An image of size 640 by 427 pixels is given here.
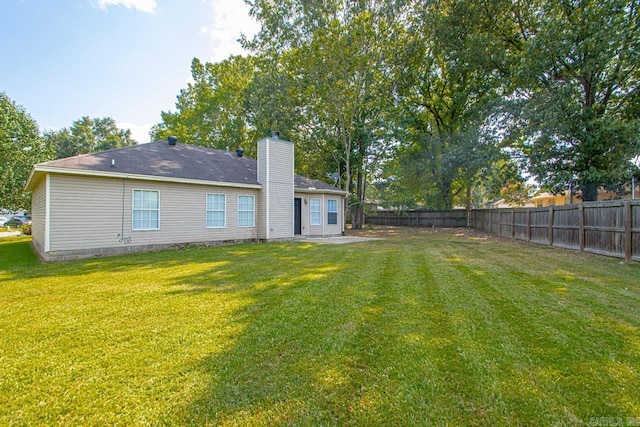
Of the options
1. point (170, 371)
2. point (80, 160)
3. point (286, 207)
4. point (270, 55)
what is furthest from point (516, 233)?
point (270, 55)

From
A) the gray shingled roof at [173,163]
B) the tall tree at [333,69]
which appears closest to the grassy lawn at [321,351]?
the gray shingled roof at [173,163]

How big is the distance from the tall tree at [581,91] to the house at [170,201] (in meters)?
9.71

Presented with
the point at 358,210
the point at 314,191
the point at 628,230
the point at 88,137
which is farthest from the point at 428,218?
the point at 88,137

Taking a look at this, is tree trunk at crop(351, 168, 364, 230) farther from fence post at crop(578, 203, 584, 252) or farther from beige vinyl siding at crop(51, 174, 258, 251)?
fence post at crop(578, 203, 584, 252)

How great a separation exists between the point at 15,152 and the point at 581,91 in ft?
101

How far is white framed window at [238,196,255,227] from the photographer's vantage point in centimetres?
1244

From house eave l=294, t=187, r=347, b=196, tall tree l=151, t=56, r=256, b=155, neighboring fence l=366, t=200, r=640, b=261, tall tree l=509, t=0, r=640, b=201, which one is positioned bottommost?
neighboring fence l=366, t=200, r=640, b=261

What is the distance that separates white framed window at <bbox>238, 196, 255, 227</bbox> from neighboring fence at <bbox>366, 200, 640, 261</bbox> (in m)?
11.3

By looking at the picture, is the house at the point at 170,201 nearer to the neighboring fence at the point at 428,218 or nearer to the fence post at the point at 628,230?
the fence post at the point at 628,230

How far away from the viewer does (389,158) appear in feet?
72.9

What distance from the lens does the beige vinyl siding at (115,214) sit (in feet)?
27.6

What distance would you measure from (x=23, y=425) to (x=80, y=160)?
949cm

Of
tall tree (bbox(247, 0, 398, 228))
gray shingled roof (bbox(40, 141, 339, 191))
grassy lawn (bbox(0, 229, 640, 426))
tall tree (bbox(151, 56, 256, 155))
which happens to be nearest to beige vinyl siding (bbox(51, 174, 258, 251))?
gray shingled roof (bbox(40, 141, 339, 191))

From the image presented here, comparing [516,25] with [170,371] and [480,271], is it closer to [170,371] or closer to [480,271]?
[480,271]
